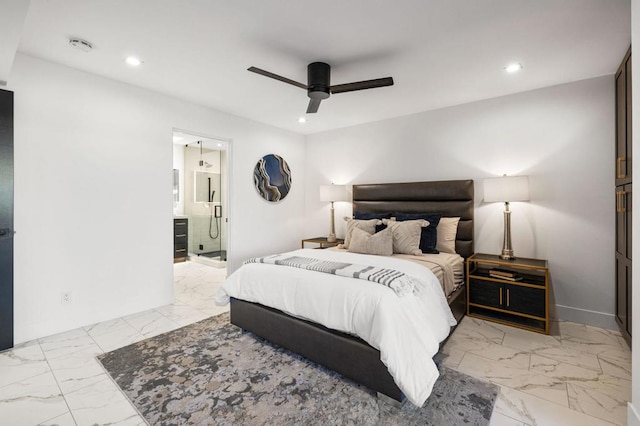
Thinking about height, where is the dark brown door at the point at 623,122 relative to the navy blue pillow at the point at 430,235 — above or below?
above

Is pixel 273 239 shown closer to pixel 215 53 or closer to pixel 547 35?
pixel 215 53

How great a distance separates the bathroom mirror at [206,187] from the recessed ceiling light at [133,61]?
4022 mm

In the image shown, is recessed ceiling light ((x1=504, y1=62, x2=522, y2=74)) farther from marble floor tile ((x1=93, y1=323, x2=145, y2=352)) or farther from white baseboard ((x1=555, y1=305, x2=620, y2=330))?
marble floor tile ((x1=93, y1=323, x2=145, y2=352))

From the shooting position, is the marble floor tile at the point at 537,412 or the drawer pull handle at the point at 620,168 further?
the drawer pull handle at the point at 620,168

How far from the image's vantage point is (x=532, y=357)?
2.45m

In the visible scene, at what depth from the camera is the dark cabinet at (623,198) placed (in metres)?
2.42

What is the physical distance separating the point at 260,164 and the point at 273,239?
1.25m

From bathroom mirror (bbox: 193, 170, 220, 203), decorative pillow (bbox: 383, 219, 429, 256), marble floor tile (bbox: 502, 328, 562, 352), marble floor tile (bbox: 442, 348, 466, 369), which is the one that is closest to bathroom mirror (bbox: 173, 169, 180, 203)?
bathroom mirror (bbox: 193, 170, 220, 203)

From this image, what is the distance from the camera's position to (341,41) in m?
2.37

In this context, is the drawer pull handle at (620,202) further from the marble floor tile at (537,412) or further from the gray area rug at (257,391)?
the gray area rug at (257,391)

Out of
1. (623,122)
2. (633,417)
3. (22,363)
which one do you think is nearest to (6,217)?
(22,363)

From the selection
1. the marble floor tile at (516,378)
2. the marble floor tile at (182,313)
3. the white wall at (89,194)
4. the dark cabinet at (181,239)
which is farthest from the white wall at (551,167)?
the dark cabinet at (181,239)

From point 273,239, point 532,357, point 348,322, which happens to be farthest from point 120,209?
point 532,357

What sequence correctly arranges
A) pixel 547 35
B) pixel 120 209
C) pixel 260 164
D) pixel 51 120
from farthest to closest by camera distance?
pixel 260 164
pixel 120 209
pixel 51 120
pixel 547 35
